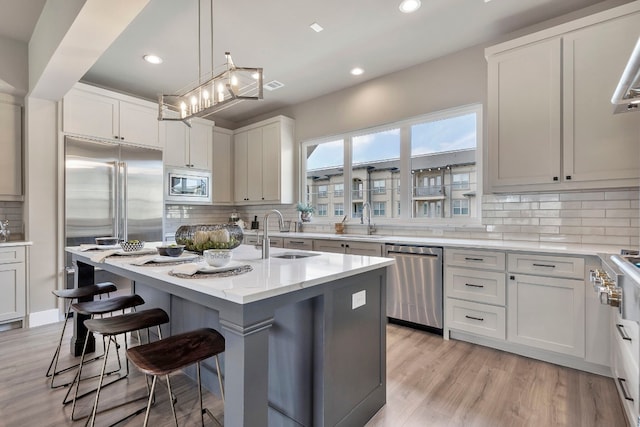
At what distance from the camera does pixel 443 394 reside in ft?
6.79

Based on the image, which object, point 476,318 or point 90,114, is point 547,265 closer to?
point 476,318

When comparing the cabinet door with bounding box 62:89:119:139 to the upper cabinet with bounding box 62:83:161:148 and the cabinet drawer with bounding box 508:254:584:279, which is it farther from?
the cabinet drawer with bounding box 508:254:584:279

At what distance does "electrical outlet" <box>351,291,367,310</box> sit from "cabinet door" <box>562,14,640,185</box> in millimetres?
2071

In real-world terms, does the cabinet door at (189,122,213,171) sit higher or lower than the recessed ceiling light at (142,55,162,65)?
lower

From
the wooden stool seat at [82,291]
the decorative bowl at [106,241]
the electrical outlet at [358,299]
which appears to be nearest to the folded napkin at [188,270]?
the electrical outlet at [358,299]

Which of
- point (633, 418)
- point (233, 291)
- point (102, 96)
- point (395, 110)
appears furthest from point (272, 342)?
point (102, 96)

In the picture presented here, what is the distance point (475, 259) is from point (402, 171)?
61.1 inches

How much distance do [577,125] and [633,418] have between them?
203cm

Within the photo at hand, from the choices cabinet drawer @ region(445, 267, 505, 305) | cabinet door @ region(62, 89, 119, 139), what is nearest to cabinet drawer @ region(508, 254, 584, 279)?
cabinet drawer @ region(445, 267, 505, 305)

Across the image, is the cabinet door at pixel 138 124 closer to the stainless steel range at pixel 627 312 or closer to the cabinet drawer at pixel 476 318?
the cabinet drawer at pixel 476 318

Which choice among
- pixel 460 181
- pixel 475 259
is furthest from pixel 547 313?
pixel 460 181

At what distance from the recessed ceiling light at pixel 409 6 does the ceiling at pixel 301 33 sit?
0.18 ft

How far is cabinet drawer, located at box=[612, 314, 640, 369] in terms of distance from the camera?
1.31 meters

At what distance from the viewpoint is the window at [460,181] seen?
3.53m
